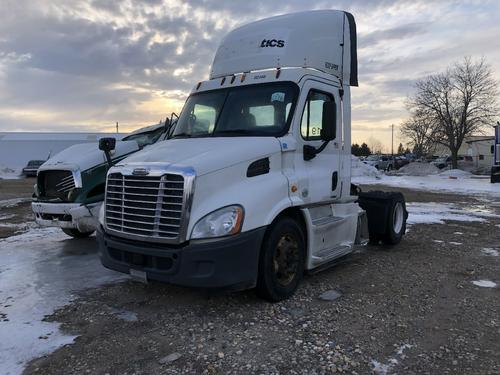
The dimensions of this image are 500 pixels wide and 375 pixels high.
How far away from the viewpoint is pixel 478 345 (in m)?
4.50

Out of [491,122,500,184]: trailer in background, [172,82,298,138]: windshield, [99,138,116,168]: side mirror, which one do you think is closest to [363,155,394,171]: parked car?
[491,122,500,184]: trailer in background

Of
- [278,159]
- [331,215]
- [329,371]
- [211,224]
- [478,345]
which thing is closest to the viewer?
[329,371]

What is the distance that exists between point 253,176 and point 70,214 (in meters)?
4.06

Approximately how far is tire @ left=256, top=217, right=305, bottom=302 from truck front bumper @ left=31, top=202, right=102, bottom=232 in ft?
12.4

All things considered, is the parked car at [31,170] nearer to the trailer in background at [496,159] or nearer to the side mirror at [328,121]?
the trailer in background at [496,159]

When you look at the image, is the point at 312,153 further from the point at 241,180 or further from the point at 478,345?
the point at 478,345

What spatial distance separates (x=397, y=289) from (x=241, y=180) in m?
2.69

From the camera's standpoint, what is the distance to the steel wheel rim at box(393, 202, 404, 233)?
9.14 meters

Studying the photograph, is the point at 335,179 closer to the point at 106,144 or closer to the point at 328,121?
the point at 328,121

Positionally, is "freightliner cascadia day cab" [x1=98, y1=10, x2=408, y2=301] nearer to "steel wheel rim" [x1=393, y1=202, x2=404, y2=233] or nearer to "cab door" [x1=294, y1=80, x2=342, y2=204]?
"cab door" [x1=294, y1=80, x2=342, y2=204]

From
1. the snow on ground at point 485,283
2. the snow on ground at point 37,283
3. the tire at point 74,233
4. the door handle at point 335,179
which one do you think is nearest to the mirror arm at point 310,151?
the door handle at point 335,179

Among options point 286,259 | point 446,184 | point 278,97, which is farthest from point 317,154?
point 446,184

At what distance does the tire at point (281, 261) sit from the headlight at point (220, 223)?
56cm

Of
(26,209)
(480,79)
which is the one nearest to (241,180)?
(26,209)
